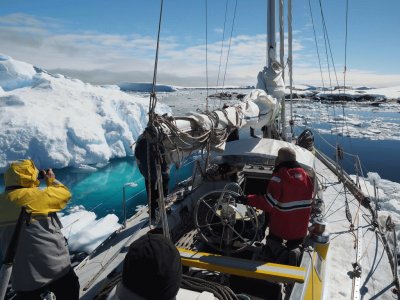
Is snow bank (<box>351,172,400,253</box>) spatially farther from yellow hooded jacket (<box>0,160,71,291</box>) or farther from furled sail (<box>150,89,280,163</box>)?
yellow hooded jacket (<box>0,160,71,291</box>)

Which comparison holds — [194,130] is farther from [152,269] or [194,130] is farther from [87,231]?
[87,231]

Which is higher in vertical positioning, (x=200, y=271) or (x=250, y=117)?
(x=250, y=117)

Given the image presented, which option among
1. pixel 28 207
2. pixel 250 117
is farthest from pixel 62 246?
pixel 250 117

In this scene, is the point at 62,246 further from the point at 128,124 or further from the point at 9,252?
the point at 128,124

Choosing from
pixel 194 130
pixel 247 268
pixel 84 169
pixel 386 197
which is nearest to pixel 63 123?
pixel 84 169

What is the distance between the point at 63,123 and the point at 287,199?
1355 cm

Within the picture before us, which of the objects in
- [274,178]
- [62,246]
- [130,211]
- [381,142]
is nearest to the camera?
[62,246]

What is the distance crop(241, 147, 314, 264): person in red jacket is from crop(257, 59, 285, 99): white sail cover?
159 inches

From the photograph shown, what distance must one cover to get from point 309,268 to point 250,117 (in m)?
2.36

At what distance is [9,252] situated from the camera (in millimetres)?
2012

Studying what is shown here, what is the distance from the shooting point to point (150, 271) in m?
1.10

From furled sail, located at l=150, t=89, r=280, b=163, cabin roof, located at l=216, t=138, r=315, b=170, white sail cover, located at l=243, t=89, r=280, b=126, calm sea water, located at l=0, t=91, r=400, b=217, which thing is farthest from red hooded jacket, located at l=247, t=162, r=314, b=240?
calm sea water, located at l=0, t=91, r=400, b=217

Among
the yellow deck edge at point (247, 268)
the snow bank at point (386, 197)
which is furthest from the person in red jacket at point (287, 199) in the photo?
the snow bank at point (386, 197)

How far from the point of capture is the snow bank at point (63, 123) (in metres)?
13.1
